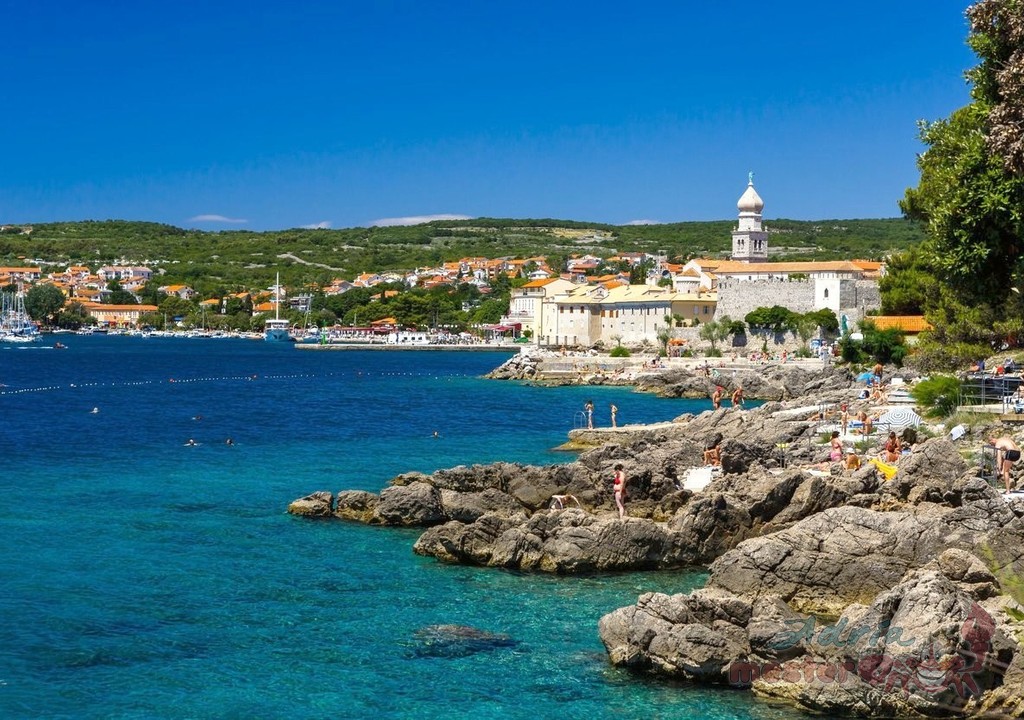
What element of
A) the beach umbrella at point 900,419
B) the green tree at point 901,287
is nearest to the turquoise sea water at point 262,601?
the beach umbrella at point 900,419

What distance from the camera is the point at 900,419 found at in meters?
25.6

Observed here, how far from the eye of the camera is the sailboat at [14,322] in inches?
4752

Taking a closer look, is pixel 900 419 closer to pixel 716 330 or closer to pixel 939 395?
pixel 939 395

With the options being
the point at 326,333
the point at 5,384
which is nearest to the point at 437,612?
the point at 5,384

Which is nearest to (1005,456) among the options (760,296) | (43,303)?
(760,296)

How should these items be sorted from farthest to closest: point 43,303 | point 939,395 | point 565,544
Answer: point 43,303 < point 939,395 < point 565,544

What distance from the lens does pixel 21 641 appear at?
43.1ft

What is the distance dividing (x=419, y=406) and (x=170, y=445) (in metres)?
15.3

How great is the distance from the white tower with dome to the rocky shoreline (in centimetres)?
6815

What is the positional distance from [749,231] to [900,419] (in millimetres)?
64664

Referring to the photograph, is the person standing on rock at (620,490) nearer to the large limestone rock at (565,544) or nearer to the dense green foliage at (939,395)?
the large limestone rock at (565,544)

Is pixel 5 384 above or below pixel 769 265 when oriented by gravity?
below

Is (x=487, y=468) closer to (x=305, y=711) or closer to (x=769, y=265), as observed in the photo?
(x=305, y=711)

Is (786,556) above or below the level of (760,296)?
below
